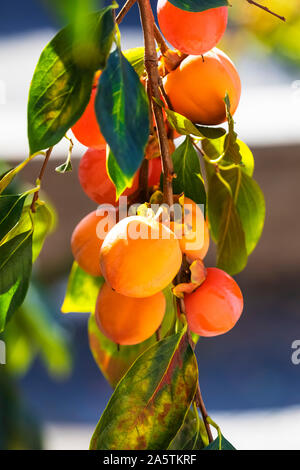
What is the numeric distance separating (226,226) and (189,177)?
0.15ft

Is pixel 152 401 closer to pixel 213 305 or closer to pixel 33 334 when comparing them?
pixel 213 305

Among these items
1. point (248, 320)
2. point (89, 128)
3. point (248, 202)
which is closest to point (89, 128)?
point (89, 128)

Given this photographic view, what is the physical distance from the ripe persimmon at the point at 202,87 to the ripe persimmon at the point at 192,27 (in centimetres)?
1

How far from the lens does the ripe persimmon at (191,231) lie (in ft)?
0.94

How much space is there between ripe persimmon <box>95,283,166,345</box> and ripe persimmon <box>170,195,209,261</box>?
25mm

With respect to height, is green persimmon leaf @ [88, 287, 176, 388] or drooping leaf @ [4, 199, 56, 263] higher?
drooping leaf @ [4, 199, 56, 263]

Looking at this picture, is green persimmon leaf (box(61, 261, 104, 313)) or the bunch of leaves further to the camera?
green persimmon leaf (box(61, 261, 104, 313))

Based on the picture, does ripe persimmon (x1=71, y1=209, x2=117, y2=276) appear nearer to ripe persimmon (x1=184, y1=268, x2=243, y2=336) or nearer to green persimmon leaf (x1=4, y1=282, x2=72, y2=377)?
ripe persimmon (x1=184, y1=268, x2=243, y2=336)

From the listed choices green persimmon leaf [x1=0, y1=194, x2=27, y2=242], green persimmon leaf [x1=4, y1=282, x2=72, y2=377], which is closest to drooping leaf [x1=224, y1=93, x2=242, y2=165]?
green persimmon leaf [x1=0, y1=194, x2=27, y2=242]

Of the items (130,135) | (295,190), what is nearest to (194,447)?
(130,135)

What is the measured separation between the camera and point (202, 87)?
29 cm

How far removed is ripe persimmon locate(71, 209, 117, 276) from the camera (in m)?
0.32

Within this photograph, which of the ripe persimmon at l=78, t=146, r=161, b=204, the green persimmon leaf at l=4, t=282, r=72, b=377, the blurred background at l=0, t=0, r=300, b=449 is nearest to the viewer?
the ripe persimmon at l=78, t=146, r=161, b=204

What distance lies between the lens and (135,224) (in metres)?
0.27
